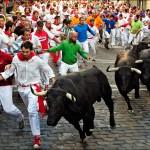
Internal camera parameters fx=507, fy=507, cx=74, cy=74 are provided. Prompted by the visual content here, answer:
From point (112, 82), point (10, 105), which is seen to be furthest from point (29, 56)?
point (112, 82)

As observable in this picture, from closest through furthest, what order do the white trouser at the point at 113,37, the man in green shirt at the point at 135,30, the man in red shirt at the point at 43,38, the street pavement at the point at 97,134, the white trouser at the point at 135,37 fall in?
the street pavement at the point at 97,134 → the man in red shirt at the point at 43,38 → the man in green shirt at the point at 135,30 → the white trouser at the point at 135,37 → the white trouser at the point at 113,37

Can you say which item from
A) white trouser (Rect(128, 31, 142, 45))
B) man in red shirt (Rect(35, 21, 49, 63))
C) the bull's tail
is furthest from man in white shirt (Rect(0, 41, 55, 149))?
white trouser (Rect(128, 31, 142, 45))

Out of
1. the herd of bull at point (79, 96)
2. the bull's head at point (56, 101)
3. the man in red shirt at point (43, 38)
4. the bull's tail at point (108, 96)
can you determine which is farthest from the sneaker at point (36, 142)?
the man in red shirt at point (43, 38)

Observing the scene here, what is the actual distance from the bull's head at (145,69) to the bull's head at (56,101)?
16.7ft

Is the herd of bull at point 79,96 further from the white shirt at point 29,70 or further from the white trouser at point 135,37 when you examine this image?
the white trouser at point 135,37

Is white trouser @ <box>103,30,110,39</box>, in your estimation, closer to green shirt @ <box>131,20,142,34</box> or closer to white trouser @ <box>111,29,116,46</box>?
white trouser @ <box>111,29,116,46</box>

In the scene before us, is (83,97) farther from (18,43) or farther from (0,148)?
(18,43)

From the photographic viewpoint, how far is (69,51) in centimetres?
1270

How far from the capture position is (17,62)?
9.22m

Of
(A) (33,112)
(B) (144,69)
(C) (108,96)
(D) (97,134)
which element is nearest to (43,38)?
(B) (144,69)

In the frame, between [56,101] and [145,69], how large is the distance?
551 centimetres

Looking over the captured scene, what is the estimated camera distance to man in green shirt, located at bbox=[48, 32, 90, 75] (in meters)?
12.5

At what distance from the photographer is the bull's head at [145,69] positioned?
44.1ft

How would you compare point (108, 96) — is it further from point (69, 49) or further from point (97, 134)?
point (69, 49)
